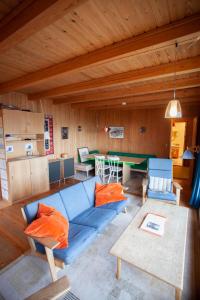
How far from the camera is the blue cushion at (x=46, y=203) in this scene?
1.95m

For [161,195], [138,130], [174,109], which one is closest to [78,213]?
[161,195]

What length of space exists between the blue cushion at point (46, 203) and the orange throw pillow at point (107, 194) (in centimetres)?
72

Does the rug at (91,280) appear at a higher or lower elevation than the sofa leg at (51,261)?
lower

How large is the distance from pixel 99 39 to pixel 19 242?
299 centimetres

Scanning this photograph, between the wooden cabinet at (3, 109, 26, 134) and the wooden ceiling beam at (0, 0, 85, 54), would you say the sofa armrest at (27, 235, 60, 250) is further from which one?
the wooden cabinet at (3, 109, 26, 134)

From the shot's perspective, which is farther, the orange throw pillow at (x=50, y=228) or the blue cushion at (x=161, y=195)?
the blue cushion at (x=161, y=195)

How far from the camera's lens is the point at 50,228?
1.77 meters

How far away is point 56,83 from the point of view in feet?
11.1

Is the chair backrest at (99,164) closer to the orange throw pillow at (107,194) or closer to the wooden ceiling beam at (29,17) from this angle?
the orange throw pillow at (107,194)

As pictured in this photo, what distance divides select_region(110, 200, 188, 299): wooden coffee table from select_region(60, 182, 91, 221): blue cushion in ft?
2.85

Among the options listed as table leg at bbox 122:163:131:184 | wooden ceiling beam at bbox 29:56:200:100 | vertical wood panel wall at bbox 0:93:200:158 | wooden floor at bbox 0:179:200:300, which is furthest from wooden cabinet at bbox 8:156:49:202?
table leg at bbox 122:163:131:184

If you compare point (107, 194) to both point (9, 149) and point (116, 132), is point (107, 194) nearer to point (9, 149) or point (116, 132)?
point (9, 149)

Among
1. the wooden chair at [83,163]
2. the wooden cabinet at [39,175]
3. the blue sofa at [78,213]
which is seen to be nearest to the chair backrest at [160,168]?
the blue sofa at [78,213]

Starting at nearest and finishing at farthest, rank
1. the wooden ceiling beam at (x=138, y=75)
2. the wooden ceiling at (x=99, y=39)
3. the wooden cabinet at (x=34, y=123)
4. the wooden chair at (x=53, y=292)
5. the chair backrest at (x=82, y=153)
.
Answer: the wooden chair at (x=53, y=292)
the wooden ceiling at (x=99, y=39)
the wooden ceiling beam at (x=138, y=75)
the wooden cabinet at (x=34, y=123)
the chair backrest at (x=82, y=153)
